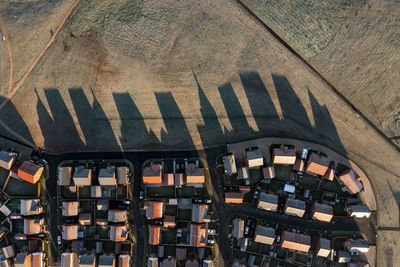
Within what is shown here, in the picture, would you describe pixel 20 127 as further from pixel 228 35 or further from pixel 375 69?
pixel 375 69

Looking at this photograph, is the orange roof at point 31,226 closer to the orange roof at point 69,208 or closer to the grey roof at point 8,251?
the grey roof at point 8,251

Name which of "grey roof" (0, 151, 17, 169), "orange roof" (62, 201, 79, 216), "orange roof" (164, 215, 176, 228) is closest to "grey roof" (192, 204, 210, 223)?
"orange roof" (164, 215, 176, 228)

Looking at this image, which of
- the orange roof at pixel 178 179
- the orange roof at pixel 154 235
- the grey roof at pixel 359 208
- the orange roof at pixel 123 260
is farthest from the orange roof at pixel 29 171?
the grey roof at pixel 359 208

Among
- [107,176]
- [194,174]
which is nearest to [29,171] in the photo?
[107,176]

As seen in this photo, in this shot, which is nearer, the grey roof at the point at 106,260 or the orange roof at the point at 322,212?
the orange roof at the point at 322,212

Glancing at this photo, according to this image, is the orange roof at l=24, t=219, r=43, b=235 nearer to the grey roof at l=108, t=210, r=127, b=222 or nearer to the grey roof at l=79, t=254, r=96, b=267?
the grey roof at l=79, t=254, r=96, b=267

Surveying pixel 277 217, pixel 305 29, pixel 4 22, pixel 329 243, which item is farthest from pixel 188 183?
pixel 4 22
